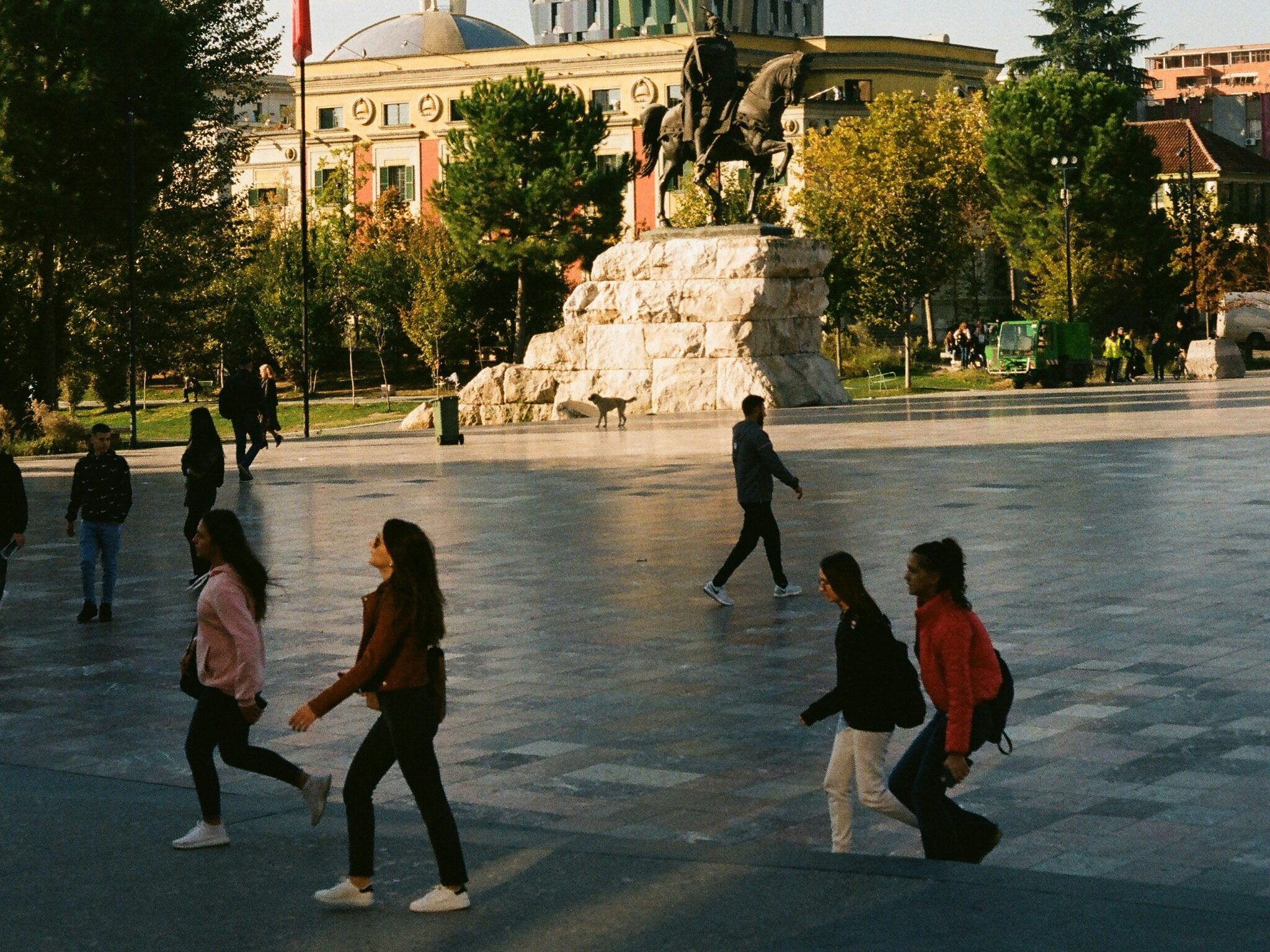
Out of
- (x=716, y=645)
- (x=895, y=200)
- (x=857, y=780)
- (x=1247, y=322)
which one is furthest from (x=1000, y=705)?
(x=1247, y=322)

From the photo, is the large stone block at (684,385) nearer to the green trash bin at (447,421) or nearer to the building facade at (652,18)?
the green trash bin at (447,421)

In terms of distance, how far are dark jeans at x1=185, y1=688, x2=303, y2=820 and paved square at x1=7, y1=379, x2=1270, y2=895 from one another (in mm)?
375

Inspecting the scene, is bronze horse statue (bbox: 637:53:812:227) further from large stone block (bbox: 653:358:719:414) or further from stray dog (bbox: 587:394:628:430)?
stray dog (bbox: 587:394:628:430)

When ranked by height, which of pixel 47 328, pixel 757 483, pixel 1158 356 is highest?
pixel 47 328

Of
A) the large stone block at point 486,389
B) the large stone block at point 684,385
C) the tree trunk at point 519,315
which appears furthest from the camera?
the tree trunk at point 519,315

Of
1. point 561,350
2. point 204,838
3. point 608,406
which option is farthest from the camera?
point 561,350

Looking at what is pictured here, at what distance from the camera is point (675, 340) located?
4056cm

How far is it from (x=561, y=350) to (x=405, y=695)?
118 feet

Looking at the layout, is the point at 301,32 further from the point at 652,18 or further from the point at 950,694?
the point at 652,18

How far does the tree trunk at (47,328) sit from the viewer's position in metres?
41.3

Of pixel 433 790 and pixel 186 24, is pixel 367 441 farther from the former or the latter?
pixel 433 790

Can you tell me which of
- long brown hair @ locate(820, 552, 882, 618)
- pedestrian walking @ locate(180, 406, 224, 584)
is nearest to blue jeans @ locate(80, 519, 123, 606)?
pedestrian walking @ locate(180, 406, 224, 584)

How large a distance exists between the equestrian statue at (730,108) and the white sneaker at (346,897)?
112 feet

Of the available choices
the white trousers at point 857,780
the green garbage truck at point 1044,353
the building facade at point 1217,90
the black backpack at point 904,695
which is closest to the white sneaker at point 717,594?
the white trousers at point 857,780
